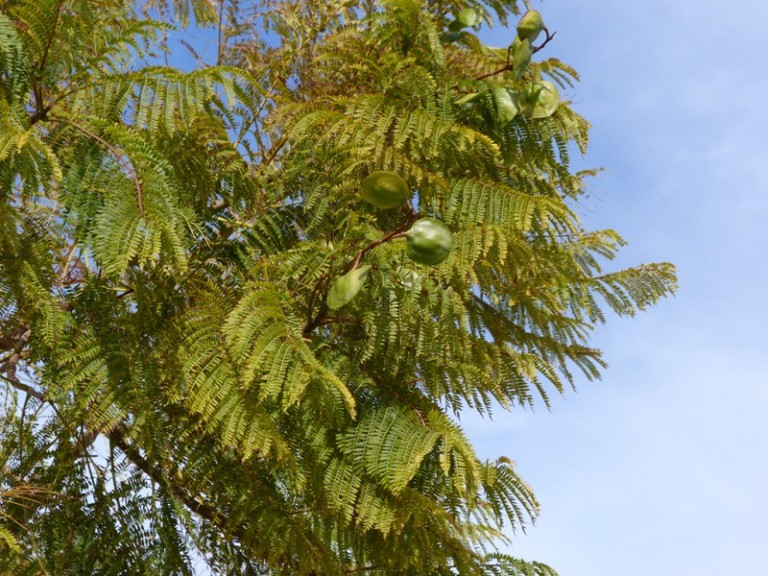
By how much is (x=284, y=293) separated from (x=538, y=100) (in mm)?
788

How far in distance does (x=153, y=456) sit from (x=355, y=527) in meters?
0.55

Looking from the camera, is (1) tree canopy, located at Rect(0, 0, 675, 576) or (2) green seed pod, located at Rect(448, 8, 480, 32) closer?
(1) tree canopy, located at Rect(0, 0, 675, 576)

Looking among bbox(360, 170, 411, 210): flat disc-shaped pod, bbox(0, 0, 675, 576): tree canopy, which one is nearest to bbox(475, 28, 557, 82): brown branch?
bbox(0, 0, 675, 576): tree canopy

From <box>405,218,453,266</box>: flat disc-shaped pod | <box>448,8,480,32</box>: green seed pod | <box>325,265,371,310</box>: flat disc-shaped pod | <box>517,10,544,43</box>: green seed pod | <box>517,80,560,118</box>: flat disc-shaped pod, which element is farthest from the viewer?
<box>448,8,480,32</box>: green seed pod

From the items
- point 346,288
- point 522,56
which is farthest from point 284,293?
point 522,56

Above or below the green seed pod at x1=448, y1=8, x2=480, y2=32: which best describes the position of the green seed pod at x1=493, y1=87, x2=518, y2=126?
below

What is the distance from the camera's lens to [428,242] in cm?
182

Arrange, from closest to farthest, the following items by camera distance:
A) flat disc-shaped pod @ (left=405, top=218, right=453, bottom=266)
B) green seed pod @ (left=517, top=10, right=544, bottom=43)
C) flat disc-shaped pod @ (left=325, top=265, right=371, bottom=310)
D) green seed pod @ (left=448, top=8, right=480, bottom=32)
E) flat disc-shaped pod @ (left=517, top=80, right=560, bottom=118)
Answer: flat disc-shaped pod @ (left=405, top=218, right=453, bottom=266) < flat disc-shaped pod @ (left=325, top=265, right=371, bottom=310) < green seed pod @ (left=517, top=10, right=544, bottom=43) < flat disc-shaped pod @ (left=517, top=80, right=560, bottom=118) < green seed pod @ (left=448, top=8, right=480, bottom=32)

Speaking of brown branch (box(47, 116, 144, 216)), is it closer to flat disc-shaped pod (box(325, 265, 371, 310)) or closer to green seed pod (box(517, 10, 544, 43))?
flat disc-shaped pod (box(325, 265, 371, 310))

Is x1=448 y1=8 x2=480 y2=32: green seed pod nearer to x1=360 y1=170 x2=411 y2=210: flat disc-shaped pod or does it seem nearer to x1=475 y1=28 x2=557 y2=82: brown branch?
x1=475 y1=28 x2=557 y2=82: brown branch

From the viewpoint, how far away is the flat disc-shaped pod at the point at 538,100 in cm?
245

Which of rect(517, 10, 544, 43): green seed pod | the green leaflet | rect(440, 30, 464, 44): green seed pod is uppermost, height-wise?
rect(440, 30, 464, 44): green seed pod

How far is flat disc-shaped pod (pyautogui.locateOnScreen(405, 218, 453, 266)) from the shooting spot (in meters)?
1.82

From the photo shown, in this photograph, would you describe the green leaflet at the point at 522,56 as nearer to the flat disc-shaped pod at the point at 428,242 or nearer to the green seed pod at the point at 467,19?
the green seed pod at the point at 467,19
